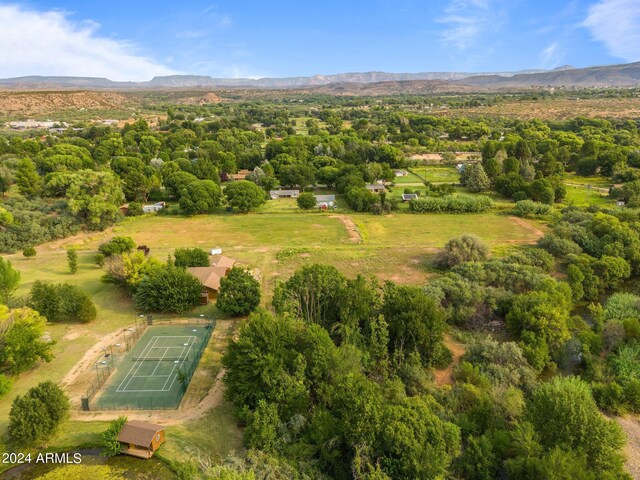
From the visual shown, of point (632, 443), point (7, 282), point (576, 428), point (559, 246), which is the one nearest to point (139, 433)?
point (576, 428)

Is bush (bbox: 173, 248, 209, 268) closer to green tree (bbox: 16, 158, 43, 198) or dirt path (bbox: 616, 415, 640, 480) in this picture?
dirt path (bbox: 616, 415, 640, 480)

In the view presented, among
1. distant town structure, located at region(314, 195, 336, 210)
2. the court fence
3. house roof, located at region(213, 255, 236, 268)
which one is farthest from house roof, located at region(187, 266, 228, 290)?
distant town structure, located at region(314, 195, 336, 210)

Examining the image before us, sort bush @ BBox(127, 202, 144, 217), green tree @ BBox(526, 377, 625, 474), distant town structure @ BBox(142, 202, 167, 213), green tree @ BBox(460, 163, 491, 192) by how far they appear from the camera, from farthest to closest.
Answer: green tree @ BBox(460, 163, 491, 192)
distant town structure @ BBox(142, 202, 167, 213)
bush @ BBox(127, 202, 144, 217)
green tree @ BBox(526, 377, 625, 474)

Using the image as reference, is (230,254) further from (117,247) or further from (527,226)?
(527,226)

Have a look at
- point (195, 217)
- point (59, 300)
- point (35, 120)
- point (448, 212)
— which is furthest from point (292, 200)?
point (35, 120)

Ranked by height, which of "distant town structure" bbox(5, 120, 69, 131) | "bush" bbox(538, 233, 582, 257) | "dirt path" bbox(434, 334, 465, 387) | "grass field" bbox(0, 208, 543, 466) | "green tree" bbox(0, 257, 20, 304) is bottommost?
"dirt path" bbox(434, 334, 465, 387)

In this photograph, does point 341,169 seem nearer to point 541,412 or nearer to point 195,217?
point 195,217
